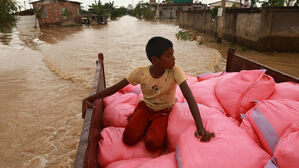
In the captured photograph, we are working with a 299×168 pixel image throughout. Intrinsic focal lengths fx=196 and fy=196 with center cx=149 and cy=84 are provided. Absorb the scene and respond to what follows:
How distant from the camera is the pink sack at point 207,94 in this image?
2.19m

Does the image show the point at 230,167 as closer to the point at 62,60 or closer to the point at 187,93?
the point at 187,93

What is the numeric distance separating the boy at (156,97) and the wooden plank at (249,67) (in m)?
1.34

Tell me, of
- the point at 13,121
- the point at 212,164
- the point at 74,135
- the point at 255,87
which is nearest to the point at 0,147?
the point at 13,121

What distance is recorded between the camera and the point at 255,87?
190 cm

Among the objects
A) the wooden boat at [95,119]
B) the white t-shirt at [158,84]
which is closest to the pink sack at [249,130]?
the white t-shirt at [158,84]

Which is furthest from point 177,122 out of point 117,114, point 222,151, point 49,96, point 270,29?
point 270,29

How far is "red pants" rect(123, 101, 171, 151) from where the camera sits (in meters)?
1.59

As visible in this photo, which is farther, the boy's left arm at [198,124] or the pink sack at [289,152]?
the boy's left arm at [198,124]

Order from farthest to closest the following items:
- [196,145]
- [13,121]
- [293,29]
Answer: [293,29], [13,121], [196,145]

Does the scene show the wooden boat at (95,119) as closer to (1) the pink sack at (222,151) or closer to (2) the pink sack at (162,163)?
(2) the pink sack at (162,163)

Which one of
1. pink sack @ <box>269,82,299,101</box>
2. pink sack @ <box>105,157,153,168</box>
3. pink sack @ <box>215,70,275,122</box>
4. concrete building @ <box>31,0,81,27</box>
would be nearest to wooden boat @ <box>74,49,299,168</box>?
pink sack @ <box>105,157,153,168</box>

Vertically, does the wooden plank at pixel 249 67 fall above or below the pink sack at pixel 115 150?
above

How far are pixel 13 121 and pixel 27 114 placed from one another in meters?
0.24

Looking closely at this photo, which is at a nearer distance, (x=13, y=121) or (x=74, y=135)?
(x=74, y=135)
